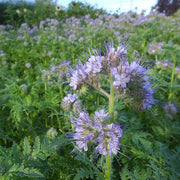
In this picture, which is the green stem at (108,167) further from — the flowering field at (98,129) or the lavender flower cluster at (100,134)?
the lavender flower cluster at (100,134)

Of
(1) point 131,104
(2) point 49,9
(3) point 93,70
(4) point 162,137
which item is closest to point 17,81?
(3) point 93,70

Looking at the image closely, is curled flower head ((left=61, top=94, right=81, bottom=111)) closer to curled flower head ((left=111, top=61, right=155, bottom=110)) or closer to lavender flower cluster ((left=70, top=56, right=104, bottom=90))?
lavender flower cluster ((left=70, top=56, right=104, bottom=90))

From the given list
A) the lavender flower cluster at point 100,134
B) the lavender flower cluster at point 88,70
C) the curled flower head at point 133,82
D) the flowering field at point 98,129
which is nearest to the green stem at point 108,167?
the flowering field at point 98,129

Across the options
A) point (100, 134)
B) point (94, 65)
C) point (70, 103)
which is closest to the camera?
point (100, 134)

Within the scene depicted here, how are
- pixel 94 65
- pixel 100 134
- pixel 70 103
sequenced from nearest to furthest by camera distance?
pixel 100 134, pixel 94 65, pixel 70 103

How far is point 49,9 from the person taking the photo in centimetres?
1062

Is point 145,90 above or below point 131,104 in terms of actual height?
above

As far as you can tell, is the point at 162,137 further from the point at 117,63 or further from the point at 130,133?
the point at 117,63

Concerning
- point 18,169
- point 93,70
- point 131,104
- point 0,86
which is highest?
point 93,70

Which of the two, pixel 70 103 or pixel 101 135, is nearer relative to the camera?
pixel 101 135

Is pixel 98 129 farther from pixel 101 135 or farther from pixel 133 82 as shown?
pixel 133 82

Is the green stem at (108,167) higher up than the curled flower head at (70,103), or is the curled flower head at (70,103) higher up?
the curled flower head at (70,103)

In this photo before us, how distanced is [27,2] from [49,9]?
271 centimetres

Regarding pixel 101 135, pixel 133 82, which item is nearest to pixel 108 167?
pixel 101 135
